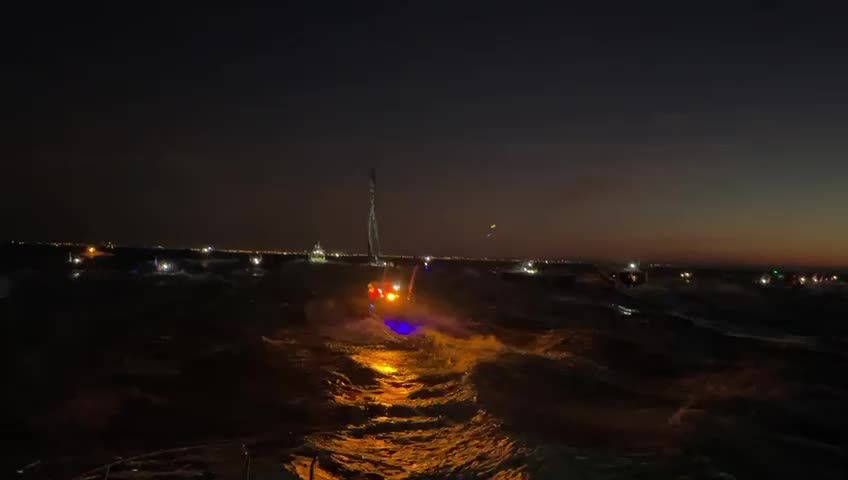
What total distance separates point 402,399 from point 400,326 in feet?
40.3

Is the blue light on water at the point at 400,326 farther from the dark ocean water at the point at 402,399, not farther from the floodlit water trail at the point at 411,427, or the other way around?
the floodlit water trail at the point at 411,427

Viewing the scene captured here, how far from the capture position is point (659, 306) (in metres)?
44.4

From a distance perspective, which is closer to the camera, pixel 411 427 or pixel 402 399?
pixel 411 427

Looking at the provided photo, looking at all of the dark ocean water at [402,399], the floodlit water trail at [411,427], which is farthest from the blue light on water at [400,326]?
the floodlit water trail at [411,427]

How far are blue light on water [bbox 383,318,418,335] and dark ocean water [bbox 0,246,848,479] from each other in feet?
2.04

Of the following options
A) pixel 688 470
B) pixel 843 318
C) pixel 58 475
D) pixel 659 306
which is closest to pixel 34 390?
pixel 58 475

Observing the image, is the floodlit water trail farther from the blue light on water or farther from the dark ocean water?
the blue light on water

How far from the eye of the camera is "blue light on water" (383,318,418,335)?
895 inches

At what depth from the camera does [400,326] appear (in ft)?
79.6

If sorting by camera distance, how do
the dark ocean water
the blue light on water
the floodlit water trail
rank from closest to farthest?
the floodlit water trail < the dark ocean water < the blue light on water

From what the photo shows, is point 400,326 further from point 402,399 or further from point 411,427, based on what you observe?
point 411,427

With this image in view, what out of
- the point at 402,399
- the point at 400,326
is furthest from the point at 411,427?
the point at 400,326

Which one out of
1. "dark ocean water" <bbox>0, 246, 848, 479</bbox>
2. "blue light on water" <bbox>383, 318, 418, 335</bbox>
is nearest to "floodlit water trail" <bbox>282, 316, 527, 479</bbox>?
"dark ocean water" <bbox>0, 246, 848, 479</bbox>

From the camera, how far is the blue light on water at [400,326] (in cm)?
2274
